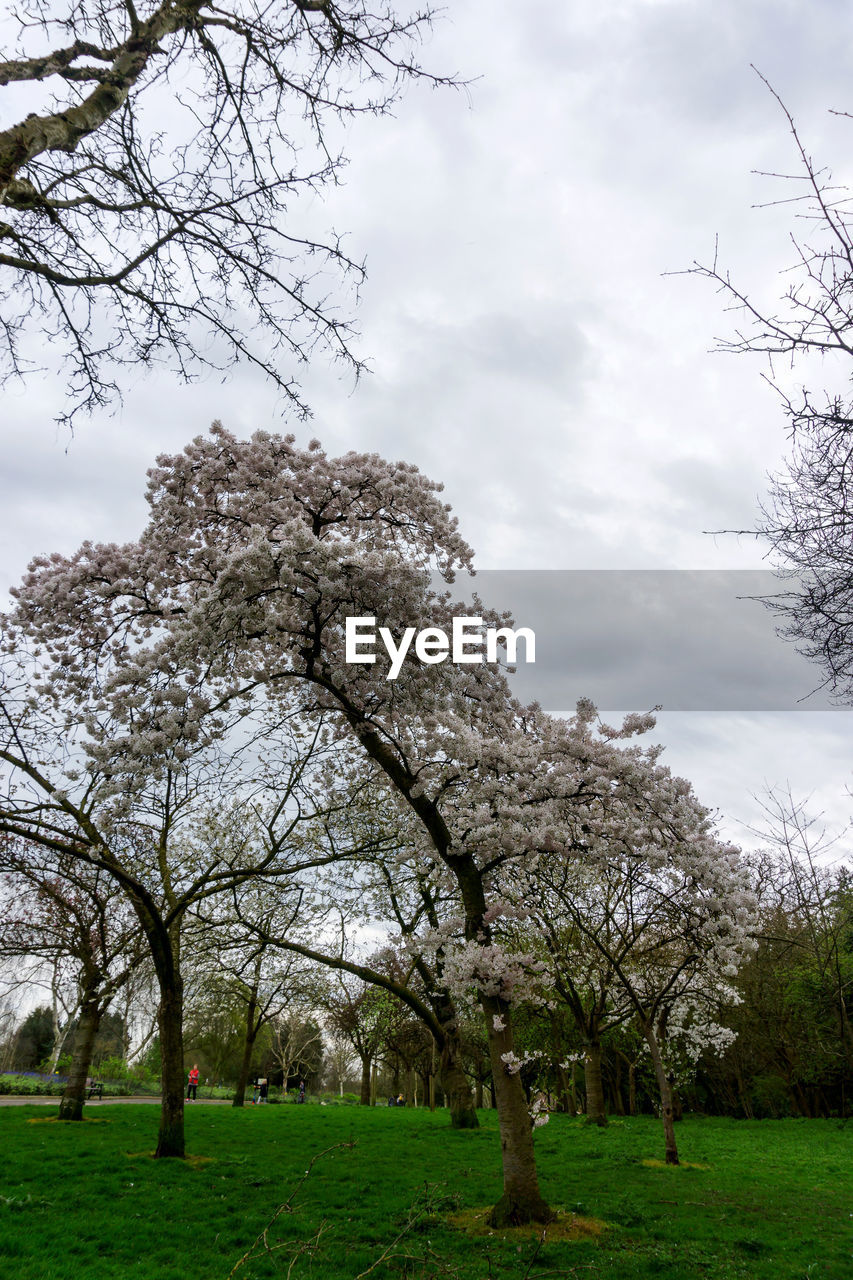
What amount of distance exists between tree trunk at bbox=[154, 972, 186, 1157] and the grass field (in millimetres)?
415

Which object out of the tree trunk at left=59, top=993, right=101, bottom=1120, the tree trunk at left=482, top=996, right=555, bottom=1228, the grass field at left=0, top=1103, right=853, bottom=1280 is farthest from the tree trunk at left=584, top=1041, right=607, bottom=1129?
the tree trunk at left=59, top=993, right=101, bottom=1120

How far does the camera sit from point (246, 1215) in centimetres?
850

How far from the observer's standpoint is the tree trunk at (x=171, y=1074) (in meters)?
11.7

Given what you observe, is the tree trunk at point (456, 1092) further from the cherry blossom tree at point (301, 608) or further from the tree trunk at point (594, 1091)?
the cherry blossom tree at point (301, 608)

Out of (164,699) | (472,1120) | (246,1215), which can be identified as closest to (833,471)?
(164,699)

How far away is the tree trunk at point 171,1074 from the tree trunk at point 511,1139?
586 centimetres

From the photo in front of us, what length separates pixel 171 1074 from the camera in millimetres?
11914

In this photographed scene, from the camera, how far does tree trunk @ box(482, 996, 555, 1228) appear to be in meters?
8.30

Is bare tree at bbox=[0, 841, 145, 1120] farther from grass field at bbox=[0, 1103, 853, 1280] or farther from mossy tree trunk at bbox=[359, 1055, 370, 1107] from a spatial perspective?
mossy tree trunk at bbox=[359, 1055, 370, 1107]

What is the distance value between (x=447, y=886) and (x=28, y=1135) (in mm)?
9310

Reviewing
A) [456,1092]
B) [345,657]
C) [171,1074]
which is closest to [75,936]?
[171,1074]

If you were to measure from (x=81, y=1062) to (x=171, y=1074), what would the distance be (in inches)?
231

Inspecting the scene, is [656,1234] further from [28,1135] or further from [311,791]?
[28,1135]

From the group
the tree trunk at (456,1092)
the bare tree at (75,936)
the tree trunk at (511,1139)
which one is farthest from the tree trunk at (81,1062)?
the tree trunk at (511,1139)
